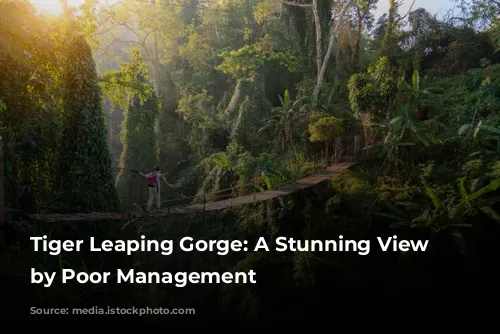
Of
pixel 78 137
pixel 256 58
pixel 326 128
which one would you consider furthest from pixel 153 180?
pixel 256 58

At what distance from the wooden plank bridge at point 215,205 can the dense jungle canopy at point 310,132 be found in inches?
13.2

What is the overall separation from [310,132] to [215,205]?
3.81 m

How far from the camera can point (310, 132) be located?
10.0 metres

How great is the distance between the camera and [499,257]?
259 inches

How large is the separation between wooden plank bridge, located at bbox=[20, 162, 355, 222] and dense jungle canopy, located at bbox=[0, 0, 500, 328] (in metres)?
0.34

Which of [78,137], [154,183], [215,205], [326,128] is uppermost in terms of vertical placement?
[326,128]

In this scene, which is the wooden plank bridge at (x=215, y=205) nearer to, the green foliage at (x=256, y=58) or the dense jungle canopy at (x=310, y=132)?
the dense jungle canopy at (x=310, y=132)

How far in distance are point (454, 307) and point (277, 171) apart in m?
4.63

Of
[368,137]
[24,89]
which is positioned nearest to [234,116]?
[368,137]

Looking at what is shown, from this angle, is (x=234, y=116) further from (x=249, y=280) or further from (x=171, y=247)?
(x=249, y=280)

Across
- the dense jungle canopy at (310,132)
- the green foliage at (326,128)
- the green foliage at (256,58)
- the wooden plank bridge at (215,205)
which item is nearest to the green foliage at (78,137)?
the dense jungle canopy at (310,132)

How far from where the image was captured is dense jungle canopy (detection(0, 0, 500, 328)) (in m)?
6.93

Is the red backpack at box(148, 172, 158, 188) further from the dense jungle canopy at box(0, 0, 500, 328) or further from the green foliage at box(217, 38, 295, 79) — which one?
the green foliage at box(217, 38, 295, 79)

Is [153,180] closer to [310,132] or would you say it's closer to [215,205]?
[215,205]
